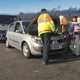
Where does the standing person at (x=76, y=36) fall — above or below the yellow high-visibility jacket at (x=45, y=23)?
below

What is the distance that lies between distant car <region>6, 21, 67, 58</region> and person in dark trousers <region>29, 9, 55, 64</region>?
1.79 feet

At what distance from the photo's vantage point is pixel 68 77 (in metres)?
7.92

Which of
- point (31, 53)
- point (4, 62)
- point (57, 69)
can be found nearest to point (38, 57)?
point (31, 53)

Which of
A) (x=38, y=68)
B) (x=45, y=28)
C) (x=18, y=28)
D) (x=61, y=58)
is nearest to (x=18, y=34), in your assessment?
(x=18, y=28)

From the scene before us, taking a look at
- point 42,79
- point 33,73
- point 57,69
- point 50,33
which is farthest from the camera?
point 50,33

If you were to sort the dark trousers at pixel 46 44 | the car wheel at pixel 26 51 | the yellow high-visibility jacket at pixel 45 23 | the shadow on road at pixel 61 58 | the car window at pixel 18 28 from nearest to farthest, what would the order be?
the dark trousers at pixel 46 44, the yellow high-visibility jacket at pixel 45 23, the shadow on road at pixel 61 58, the car wheel at pixel 26 51, the car window at pixel 18 28

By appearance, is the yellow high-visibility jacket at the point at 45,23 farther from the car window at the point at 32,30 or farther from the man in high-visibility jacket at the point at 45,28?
the car window at the point at 32,30

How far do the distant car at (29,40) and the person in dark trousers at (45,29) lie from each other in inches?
21.5

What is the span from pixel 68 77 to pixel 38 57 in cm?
351

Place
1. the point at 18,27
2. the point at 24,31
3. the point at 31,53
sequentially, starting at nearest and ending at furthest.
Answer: the point at 31,53, the point at 24,31, the point at 18,27

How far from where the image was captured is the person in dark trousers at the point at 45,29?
9.69 meters

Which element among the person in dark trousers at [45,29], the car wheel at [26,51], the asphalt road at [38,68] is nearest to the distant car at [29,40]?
the car wheel at [26,51]

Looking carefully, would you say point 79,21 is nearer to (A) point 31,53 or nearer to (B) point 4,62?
(A) point 31,53

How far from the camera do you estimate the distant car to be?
34.2 feet
